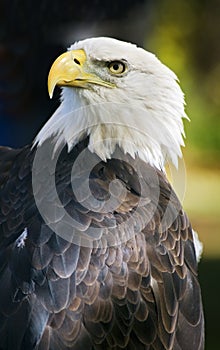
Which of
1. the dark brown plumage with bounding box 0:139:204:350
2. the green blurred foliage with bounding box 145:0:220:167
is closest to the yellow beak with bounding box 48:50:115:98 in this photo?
the dark brown plumage with bounding box 0:139:204:350

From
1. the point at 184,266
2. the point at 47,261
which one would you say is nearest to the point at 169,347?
the point at 184,266

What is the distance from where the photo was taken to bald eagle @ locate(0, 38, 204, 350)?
113 inches

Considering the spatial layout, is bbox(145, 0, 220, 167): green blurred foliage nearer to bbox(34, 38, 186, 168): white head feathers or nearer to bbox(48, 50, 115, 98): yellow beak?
bbox(34, 38, 186, 168): white head feathers

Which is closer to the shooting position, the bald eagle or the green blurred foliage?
the bald eagle

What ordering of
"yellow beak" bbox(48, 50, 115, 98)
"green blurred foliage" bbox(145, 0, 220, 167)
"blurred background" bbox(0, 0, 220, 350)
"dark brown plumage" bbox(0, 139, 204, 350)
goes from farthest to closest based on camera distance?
"green blurred foliage" bbox(145, 0, 220, 167) < "blurred background" bbox(0, 0, 220, 350) < "yellow beak" bbox(48, 50, 115, 98) < "dark brown plumage" bbox(0, 139, 204, 350)

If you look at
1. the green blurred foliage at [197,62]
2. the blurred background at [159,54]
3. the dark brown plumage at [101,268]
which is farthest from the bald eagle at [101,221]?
the green blurred foliage at [197,62]

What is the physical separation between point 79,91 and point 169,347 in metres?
0.91

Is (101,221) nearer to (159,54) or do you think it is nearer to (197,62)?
(159,54)

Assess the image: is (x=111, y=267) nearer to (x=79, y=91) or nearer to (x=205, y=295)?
(x=79, y=91)

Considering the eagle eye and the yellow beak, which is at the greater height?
the eagle eye

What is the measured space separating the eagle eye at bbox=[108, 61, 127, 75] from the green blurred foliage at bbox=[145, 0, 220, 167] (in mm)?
4727

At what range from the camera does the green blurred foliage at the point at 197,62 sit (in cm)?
808

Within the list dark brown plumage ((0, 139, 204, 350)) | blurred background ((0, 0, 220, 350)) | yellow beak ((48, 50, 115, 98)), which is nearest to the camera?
dark brown plumage ((0, 139, 204, 350))

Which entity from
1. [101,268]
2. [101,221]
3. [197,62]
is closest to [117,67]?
[101,221]
